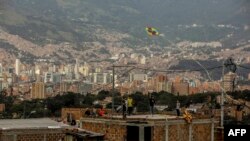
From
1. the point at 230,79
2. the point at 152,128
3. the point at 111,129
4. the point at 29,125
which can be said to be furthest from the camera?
the point at 230,79

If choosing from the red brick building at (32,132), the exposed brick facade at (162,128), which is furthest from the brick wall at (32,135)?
the exposed brick facade at (162,128)

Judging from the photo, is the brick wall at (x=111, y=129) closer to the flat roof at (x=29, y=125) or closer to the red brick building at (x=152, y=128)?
the red brick building at (x=152, y=128)

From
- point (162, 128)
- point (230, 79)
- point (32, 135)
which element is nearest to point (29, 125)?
point (32, 135)

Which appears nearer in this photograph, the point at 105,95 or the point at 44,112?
the point at 44,112

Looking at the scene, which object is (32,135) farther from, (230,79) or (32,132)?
(230,79)

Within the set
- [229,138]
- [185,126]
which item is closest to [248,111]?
[185,126]

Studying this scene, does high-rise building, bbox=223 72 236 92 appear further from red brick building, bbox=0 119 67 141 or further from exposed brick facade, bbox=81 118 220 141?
red brick building, bbox=0 119 67 141

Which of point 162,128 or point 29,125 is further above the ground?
point 29,125

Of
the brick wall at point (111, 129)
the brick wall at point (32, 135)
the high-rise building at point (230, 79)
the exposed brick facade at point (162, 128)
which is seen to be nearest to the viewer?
the brick wall at point (32, 135)

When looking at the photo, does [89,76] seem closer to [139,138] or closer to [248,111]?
[248,111]

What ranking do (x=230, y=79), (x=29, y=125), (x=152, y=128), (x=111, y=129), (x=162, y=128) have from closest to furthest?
(x=29, y=125) < (x=152, y=128) < (x=162, y=128) < (x=111, y=129) < (x=230, y=79)

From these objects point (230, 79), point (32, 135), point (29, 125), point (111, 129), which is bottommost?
point (111, 129)
